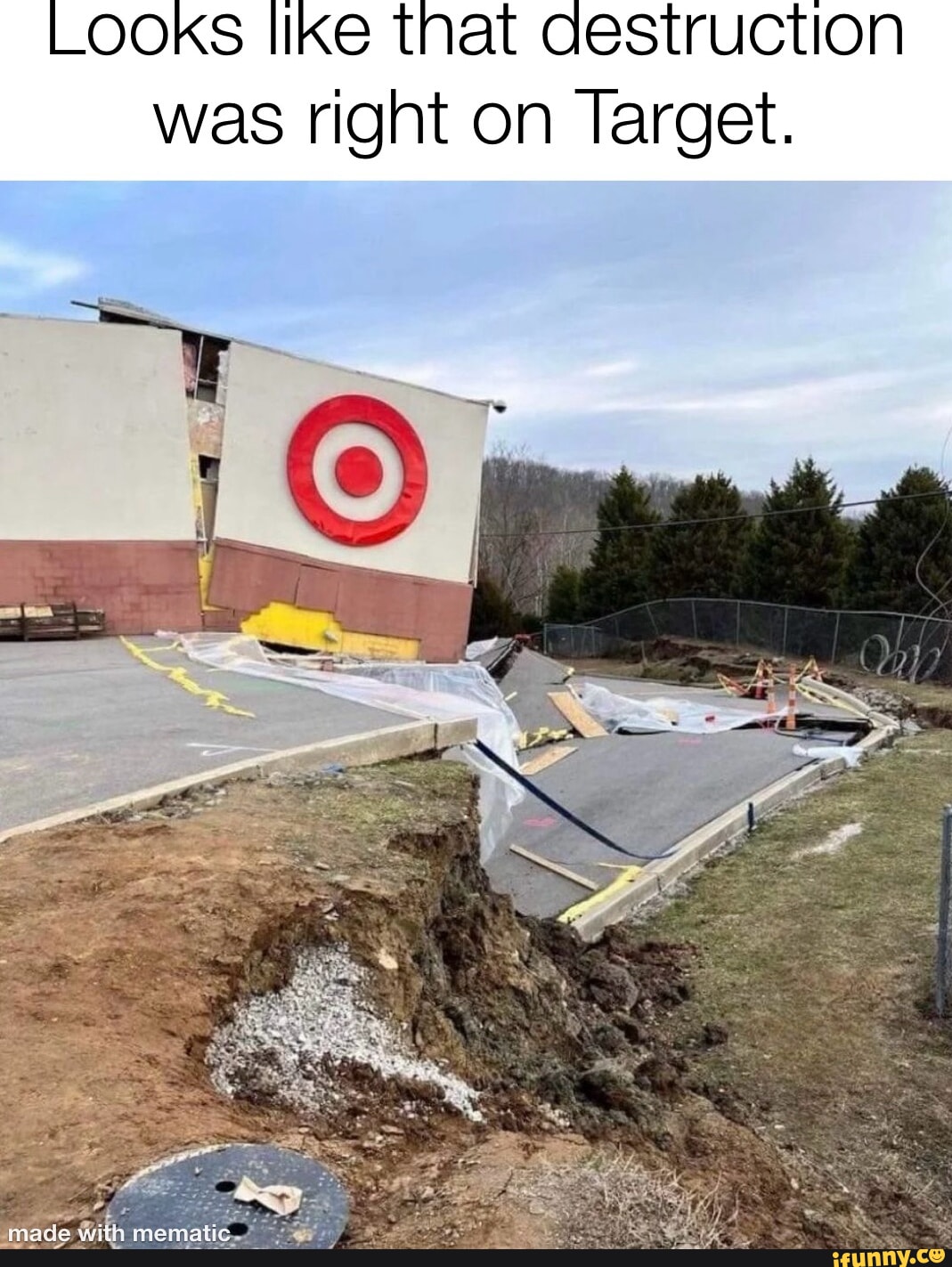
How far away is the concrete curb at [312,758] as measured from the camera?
5.50 metres

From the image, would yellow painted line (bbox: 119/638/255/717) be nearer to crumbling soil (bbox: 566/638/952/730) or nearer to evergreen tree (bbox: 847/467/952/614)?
crumbling soil (bbox: 566/638/952/730)

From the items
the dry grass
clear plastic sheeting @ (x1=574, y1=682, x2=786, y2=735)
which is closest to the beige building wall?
clear plastic sheeting @ (x1=574, y1=682, x2=786, y2=735)

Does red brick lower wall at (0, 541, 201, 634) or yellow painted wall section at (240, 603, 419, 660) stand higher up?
red brick lower wall at (0, 541, 201, 634)

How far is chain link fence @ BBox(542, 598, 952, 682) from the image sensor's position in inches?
902

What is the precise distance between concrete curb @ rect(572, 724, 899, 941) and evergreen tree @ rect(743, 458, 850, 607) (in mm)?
17649

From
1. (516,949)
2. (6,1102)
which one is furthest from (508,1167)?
(516,949)

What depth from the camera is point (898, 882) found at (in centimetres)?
860

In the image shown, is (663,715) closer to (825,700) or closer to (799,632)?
(825,700)

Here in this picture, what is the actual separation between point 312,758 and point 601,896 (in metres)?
3.16

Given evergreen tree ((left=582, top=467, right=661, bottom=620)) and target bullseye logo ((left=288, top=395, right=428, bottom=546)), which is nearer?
target bullseye logo ((left=288, top=395, right=428, bottom=546))

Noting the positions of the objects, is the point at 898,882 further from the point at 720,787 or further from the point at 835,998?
the point at 720,787

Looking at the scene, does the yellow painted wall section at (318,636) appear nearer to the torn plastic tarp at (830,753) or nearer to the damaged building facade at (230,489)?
the damaged building facade at (230,489)

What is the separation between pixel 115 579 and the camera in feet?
63.0

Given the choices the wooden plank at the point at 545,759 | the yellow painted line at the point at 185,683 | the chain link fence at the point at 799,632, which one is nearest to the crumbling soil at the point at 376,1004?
the yellow painted line at the point at 185,683
